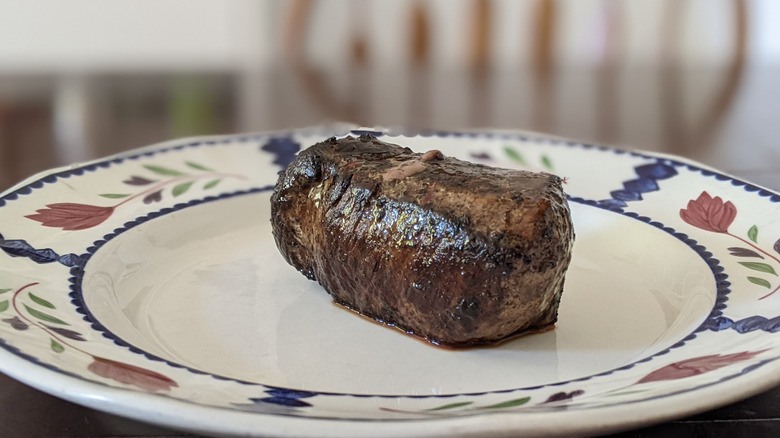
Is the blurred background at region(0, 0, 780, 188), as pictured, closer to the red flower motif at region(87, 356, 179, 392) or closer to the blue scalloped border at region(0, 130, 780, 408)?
the blue scalloped border at region(0, 130, 780, 408)

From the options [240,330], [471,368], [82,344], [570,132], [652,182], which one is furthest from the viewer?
[570,132]

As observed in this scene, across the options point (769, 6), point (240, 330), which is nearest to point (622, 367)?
point (240, 330)

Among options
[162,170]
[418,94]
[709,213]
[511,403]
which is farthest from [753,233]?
[418,94]

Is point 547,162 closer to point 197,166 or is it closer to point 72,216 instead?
point 197,166

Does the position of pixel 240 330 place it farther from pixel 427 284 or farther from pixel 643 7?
pixel 643 7

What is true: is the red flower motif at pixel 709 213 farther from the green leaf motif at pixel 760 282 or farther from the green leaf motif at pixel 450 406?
the green leaf motif at pixel 450 406

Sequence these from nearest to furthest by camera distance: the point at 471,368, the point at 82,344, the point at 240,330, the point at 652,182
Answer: the point at 82,344 → the point at 471,368 → the point at 240,330 → the point at 652,182

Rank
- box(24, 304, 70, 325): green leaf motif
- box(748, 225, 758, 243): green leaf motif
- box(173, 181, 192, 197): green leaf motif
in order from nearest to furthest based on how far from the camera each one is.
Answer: box(24, 304, 70, 325): green leaf motif → box(748, 225, 758, 243): green leaf motif → box(173, 181, 192, 197): green leaf motif

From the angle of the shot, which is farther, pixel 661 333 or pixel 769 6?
pixel 769 6

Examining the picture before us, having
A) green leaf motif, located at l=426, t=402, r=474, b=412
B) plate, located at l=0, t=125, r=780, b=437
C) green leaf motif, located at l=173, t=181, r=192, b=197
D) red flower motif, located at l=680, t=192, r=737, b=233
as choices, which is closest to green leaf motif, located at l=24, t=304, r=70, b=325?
plate, located at l=0, t=125, r=780, b=437
